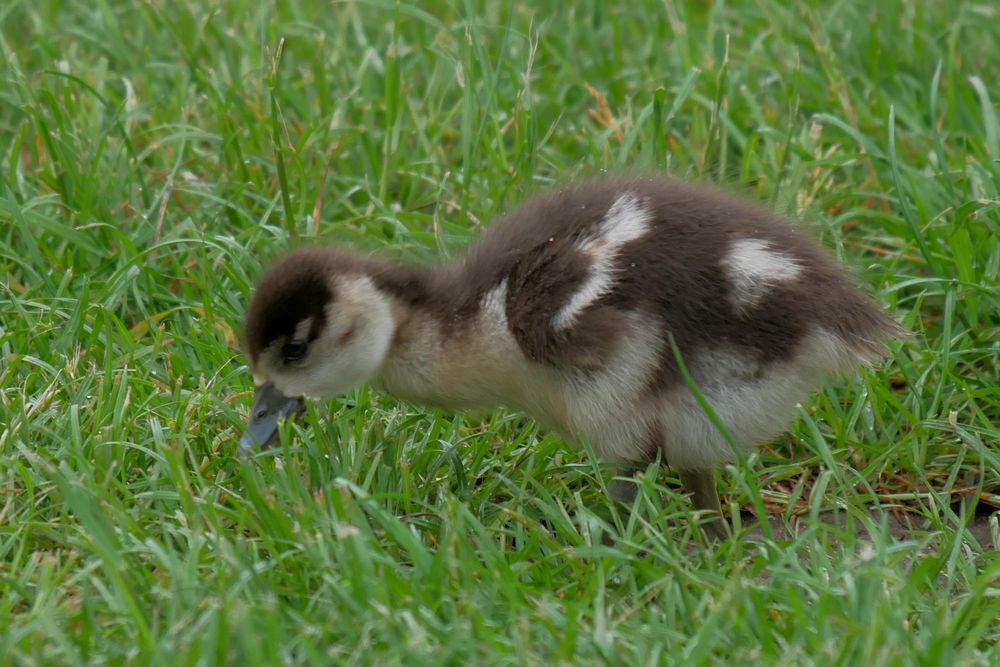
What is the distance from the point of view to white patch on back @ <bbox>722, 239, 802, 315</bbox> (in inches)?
143

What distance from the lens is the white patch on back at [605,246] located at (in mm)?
3637

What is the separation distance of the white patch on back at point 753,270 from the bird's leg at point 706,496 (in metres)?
0.51

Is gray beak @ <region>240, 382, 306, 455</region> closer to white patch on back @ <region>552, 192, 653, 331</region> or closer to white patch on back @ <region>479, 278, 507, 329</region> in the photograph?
white patch on back @ <region>479, 278, 507, 329</region>

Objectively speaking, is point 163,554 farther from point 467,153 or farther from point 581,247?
point 467,153

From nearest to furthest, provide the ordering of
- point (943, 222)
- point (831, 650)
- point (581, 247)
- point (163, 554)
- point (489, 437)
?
point (831, 650)
point (163, 554)
point (581, 247)
point (489, 437)
point (943, 222)

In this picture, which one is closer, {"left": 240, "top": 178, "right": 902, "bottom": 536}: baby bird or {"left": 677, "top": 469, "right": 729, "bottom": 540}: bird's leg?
{"left": 240, "top": 178, "right": 902, "bottom": 536}: baby bird

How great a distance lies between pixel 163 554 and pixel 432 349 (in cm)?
87

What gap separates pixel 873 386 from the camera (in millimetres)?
4363

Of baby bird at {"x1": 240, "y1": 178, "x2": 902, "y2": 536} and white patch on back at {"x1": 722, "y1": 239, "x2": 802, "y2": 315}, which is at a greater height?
white patch on back at {"x1": 722, "y1": 239, "x2": 802, "y2": 315}

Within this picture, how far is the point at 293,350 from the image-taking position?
148 inches

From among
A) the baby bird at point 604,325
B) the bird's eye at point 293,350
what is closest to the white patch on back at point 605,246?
the baby bird at point 604,325

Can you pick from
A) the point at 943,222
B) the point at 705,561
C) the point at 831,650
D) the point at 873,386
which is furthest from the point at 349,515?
the point at 943,222

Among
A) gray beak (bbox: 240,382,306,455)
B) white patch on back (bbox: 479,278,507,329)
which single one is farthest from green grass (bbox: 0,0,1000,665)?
white patch on back (bbox: 479,278,507,329)

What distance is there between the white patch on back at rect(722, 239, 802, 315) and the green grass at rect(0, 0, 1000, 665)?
449 millimetres
